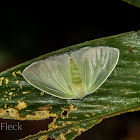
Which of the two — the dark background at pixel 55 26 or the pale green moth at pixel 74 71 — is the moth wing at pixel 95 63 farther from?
the dark background at pixel 55 26

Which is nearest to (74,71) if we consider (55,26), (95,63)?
(95,63)

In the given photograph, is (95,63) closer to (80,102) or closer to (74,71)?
(74,71)

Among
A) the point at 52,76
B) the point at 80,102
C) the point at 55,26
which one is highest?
the point at 55,26

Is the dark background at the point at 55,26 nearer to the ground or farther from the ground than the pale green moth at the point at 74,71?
farther from the ground

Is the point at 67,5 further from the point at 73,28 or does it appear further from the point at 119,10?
the point at 119,10

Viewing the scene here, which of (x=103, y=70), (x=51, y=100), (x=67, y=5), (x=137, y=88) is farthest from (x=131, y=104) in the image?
(x=67, y=5)

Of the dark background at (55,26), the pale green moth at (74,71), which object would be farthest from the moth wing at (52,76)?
the dark background at (55,26)

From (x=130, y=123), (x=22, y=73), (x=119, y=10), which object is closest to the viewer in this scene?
(x=22, y=73)

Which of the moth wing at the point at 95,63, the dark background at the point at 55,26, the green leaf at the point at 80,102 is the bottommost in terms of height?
the green leaf at the point at 80,102
